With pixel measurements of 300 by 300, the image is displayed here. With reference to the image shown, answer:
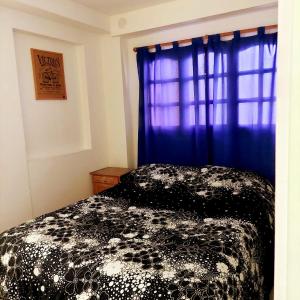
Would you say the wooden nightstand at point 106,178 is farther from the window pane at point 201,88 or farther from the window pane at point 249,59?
the window pane at point 249,59

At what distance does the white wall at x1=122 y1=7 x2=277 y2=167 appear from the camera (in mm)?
2615

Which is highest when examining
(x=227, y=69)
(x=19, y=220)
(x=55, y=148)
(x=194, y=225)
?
(x=227, y=69)

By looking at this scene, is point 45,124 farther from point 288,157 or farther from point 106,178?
point 288,157

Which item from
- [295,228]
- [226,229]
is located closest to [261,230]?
[226,229]

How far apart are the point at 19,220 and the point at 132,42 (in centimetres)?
229

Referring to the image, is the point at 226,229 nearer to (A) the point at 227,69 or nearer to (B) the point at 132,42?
(A) the point at 227,69

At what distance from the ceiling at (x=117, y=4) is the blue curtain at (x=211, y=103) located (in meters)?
0.46

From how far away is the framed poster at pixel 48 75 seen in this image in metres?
2.76

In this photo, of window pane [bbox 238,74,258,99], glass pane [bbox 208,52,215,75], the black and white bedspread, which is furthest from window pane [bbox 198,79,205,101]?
the black and white bedspread

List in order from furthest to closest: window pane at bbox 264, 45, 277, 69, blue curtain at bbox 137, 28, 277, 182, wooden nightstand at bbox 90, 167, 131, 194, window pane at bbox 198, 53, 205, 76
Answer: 1. wooden nightstand at bbox 90, 167, 131, 194
2. window pane at bbox 198, 53, 205, 76
3. blue curtain at bbox 137, 28, 277, 182
4. window pane at bbox 264, 45, 277, 69

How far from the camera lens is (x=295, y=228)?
586 millimetres

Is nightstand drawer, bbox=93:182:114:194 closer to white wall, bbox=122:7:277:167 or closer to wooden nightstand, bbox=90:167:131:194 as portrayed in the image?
wooden nightstand, bbox=90:167:131:194

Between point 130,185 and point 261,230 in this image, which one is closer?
point 261,230

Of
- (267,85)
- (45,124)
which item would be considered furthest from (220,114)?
(45,124)
